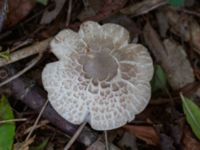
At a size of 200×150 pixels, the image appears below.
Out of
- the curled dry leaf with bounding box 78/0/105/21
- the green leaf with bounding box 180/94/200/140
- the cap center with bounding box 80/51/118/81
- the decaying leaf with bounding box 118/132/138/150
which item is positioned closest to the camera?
the cap center with bounding box 80/51/118/81

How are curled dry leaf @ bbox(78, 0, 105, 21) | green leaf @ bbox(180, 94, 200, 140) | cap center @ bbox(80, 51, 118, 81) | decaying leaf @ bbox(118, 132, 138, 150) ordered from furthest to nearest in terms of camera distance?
curled dry leaf @ bbox(78, 0, 105, 21) → decaying leaf @ bbox(118, 132, 138, 150) → green leaf @ bbox(180, 94, 200, 140) → cap center @ bbox(80, 51, 118, 81)

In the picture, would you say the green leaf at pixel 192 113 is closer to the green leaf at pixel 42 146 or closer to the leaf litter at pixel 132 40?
the leaf litter at pixel 132 40

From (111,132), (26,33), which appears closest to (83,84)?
(111,132)

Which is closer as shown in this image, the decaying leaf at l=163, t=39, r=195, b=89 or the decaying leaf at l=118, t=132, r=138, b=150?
the decaying leaf at l=118, t=132, r=138, b=150

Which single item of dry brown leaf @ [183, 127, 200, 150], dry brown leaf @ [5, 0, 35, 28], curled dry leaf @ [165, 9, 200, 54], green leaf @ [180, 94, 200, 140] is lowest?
dry brown leaf @ [183, 127, 200, 150]

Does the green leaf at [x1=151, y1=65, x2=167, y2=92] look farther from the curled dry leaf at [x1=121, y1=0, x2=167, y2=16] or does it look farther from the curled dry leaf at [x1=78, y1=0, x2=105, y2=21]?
the curled dry leaf at [x1=78, y1=0, x2=105, y2=21]

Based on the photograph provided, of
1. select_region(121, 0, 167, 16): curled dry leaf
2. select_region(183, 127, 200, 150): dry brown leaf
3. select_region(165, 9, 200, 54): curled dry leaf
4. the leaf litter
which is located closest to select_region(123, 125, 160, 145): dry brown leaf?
the leaf litter

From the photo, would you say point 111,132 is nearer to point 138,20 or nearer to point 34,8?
point 138,20
